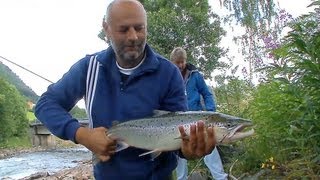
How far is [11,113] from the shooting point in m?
73.8

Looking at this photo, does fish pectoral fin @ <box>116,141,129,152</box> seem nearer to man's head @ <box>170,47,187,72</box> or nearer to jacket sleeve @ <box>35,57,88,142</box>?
jacket sleeve @ <box>35,57,88,142</box>

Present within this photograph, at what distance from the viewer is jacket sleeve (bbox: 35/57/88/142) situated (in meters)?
2.62

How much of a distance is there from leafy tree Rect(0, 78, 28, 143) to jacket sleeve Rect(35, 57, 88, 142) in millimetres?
68884

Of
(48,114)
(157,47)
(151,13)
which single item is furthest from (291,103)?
(151,13)

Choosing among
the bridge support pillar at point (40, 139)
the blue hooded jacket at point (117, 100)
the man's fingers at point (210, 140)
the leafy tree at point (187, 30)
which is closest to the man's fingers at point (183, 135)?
the man's fingers at point (210, 140)

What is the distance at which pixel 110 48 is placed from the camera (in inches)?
110

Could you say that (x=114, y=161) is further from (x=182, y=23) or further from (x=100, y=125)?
(x=182, y=23)

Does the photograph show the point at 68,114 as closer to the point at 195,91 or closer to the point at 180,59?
the point at 180,59

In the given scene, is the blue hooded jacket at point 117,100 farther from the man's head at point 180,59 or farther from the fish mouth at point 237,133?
the man's head at point 180,59

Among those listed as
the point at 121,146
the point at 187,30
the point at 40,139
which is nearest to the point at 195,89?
the point at 121,146

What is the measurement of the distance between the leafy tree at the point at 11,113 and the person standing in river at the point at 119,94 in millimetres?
68925

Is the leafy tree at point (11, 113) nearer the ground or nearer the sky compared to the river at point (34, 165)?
nearer the sky

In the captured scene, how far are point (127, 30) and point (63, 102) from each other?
20.4 inches

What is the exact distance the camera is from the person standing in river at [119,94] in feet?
8.46
